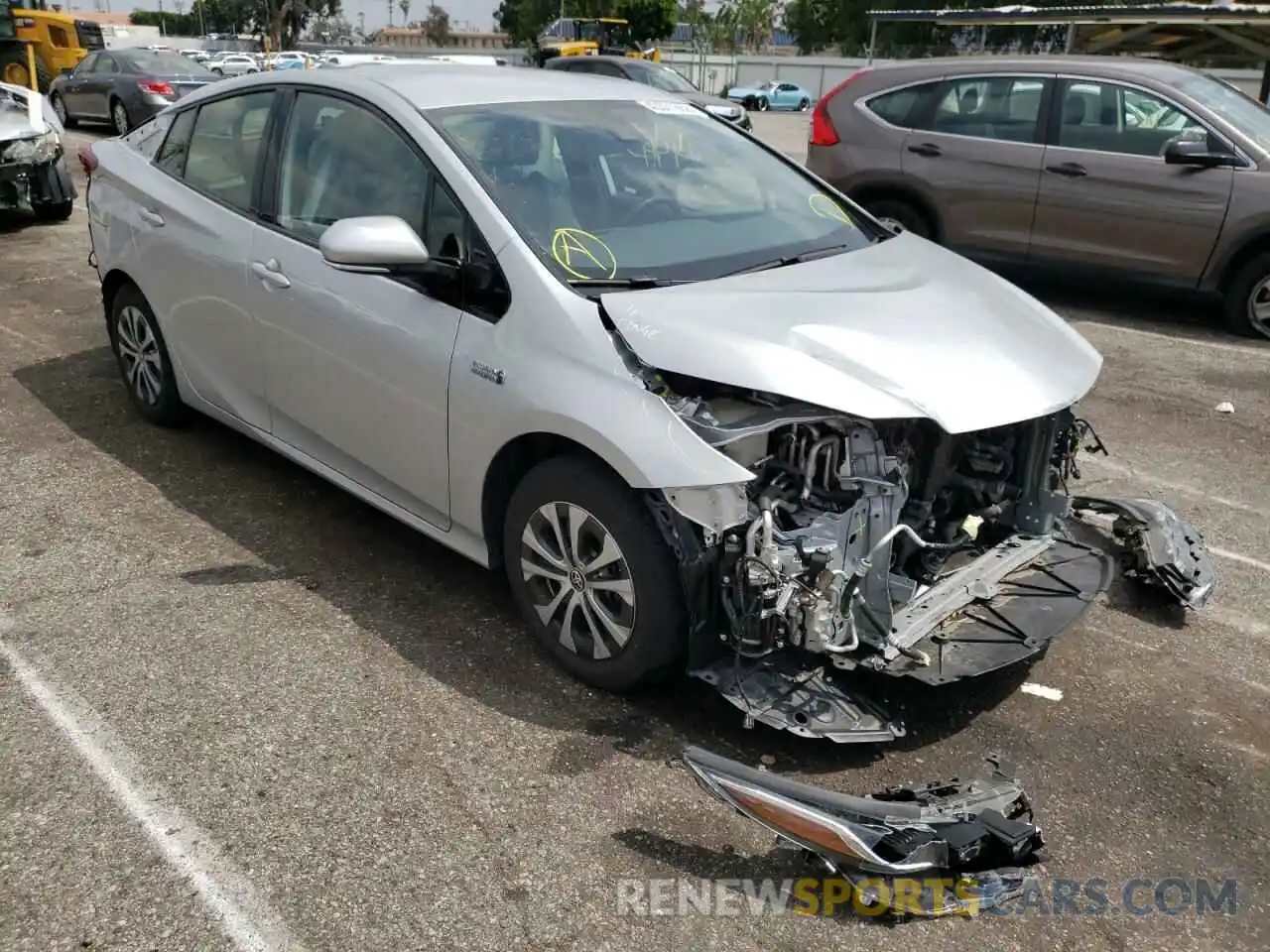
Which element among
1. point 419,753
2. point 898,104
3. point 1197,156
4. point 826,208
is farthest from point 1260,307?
point 419,753

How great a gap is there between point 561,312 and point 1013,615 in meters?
1.62

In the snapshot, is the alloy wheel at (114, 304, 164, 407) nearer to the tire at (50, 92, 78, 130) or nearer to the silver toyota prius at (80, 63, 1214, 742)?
the silver toyota prius at (80, 63, 1214, 742)

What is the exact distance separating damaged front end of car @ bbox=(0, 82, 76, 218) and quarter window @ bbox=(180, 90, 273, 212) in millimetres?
6250

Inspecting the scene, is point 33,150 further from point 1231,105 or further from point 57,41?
point 57,41

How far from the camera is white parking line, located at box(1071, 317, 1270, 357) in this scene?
7492 millimetres

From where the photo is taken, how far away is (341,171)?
4.08m

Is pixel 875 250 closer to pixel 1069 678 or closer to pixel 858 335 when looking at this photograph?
pixel 858 335

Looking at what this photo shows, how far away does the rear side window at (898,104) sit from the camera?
29.5 ft

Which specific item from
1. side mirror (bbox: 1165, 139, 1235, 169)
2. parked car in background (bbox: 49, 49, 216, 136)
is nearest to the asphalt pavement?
side mirror (bbox: 1165, 139, 1235, 169)

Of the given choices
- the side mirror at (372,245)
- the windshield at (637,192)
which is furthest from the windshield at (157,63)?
the side mirror at (372,245)

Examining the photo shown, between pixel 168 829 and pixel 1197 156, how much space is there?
24.7ft

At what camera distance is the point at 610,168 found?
13.0 feet

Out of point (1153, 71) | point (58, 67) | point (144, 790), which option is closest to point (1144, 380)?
point (1153, 71)

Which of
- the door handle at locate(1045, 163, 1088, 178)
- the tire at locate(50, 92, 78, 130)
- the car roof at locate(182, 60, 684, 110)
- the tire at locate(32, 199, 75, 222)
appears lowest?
the tire at locate(32, 199, 75, 222)
